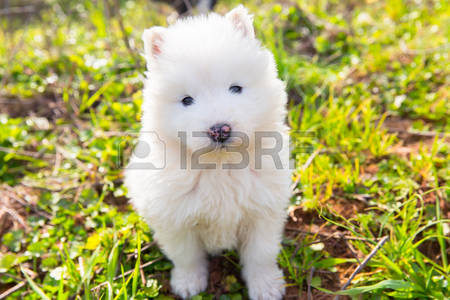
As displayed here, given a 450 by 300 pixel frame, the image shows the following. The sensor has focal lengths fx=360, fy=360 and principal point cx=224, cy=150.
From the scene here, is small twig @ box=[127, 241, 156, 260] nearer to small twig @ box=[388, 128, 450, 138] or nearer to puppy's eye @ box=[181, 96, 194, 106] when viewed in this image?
puppy's eye @ box=[181, 96, 194, 106]

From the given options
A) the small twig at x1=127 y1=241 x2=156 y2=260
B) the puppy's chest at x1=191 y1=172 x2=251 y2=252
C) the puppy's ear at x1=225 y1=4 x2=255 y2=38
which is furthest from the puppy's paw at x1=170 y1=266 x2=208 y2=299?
the puppy's ear at x1=225 y1=4 x2=255 y2=38

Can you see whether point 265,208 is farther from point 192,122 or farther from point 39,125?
point 39,125

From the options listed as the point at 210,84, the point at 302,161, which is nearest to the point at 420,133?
the point at 302,161

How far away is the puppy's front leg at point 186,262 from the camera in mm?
2236

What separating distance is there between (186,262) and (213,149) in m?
0.94

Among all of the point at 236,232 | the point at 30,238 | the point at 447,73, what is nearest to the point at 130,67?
the point at 30,238

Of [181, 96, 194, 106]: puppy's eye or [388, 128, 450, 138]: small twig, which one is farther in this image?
[388, 128, 450, 138]: small twig

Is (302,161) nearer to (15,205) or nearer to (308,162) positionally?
(308,162)

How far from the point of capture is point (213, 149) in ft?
5.87

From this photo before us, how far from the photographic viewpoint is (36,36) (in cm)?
606

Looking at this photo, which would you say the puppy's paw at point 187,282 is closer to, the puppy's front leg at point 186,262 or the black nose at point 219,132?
the puppy's front leg at point 186,262

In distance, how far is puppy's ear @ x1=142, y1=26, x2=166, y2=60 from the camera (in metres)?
2.00

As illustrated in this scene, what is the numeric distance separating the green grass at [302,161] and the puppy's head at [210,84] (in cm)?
77

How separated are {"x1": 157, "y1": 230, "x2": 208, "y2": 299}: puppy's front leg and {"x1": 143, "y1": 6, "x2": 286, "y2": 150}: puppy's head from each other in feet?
2.27
